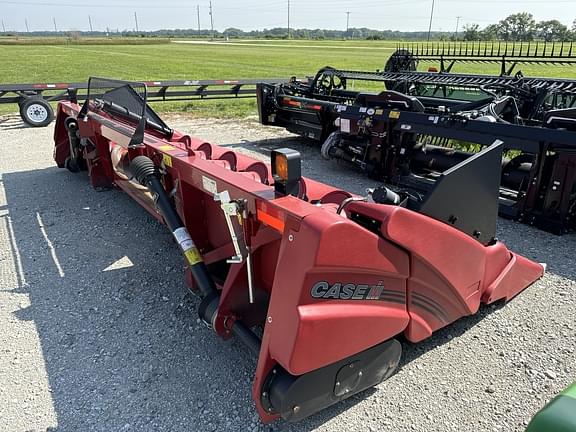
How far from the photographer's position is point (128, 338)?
2.82 m

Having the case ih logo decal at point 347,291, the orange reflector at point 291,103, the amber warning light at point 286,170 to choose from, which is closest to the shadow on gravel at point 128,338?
the case ih logo decal at point 347,291

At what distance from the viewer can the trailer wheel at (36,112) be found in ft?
31.7

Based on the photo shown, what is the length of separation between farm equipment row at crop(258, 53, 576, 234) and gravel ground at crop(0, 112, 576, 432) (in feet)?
1.70

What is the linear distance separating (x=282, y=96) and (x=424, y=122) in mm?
3578

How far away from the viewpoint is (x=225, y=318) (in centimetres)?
246

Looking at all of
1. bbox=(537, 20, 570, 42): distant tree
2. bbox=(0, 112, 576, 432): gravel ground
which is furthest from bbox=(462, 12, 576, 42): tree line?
bbox=(0, 112, 576, 432): gravel ground

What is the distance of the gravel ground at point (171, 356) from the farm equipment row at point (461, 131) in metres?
0.52

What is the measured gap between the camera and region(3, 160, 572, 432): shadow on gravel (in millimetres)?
2266

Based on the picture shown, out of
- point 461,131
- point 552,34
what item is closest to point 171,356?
point 461,131

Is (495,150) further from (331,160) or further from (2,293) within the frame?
(331,160)

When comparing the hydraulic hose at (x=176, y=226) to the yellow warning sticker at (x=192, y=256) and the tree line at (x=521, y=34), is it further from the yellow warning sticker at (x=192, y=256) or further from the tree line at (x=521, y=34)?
the tree line at (x=521, y=34)

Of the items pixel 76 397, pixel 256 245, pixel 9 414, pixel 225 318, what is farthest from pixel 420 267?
pixel 9 414

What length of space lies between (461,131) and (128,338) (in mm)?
3775

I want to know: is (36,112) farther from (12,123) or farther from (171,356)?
(171,356)
